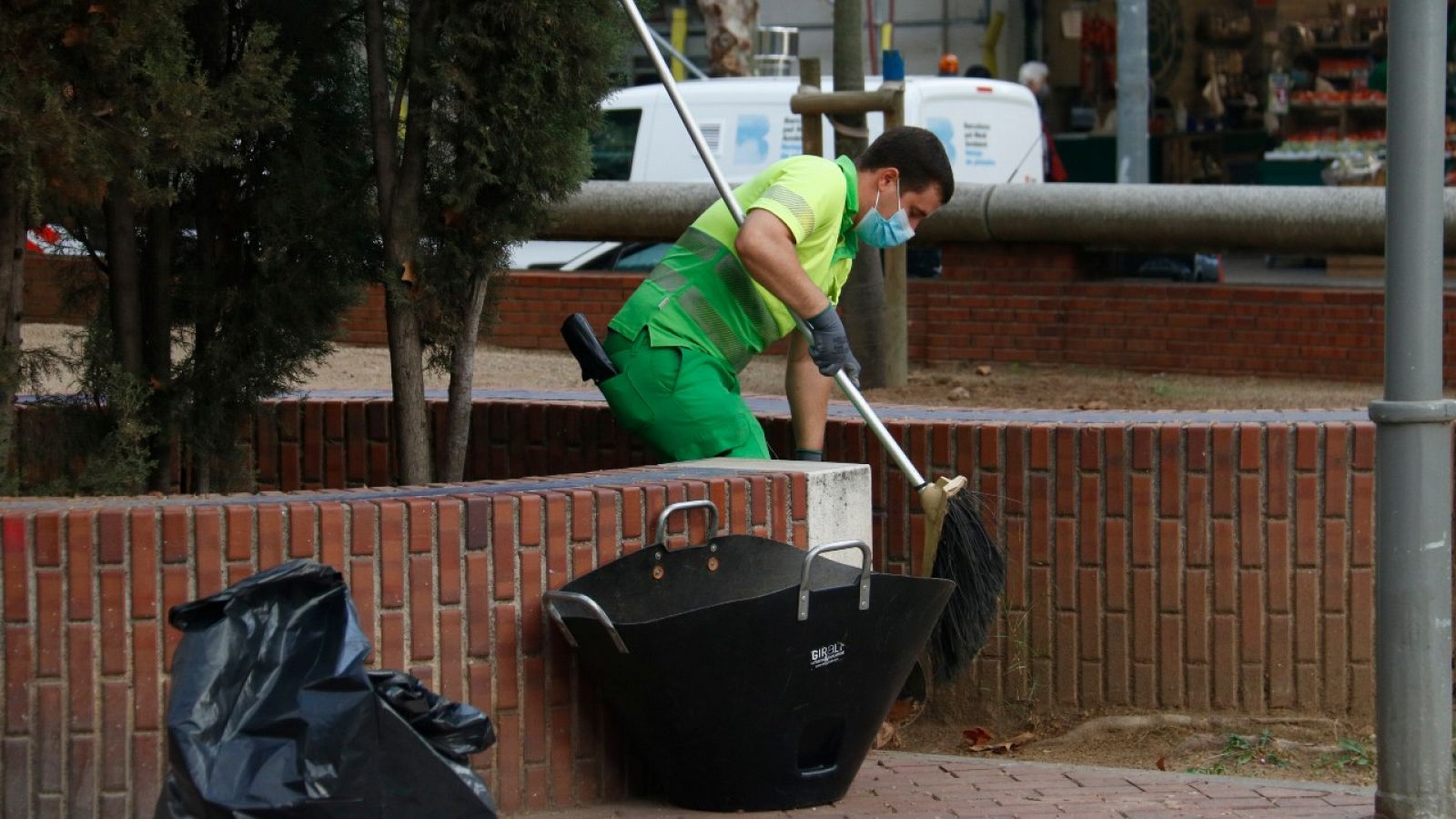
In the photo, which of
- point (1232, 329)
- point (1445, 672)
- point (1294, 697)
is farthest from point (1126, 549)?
point (1232, 329)

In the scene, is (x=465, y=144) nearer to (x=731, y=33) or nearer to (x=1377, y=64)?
(x=731, y=33)

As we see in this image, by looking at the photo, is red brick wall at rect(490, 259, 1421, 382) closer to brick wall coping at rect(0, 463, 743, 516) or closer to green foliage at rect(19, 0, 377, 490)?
green foliage at rect(19, 0, 377, 490)

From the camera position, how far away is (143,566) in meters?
3.46

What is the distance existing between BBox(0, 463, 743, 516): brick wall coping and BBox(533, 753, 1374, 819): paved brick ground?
69cm

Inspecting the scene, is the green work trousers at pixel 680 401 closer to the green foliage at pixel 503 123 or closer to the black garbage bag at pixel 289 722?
the green foliage at pixel 503 123

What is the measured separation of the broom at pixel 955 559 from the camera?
436 centimetres

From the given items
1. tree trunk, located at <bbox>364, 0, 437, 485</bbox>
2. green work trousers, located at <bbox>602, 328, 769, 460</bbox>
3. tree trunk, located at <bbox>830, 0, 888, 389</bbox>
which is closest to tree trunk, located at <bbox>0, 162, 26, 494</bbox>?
tree trunk, located at <bbox>364, 0, 437, 485</bbox>

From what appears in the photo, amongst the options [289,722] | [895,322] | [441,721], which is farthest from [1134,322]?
[289,722]

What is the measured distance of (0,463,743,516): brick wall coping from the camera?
141 inches

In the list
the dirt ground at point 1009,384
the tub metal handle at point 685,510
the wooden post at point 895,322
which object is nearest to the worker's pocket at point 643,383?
the tub metal handle at point 685,510

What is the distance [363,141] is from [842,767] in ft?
7.24

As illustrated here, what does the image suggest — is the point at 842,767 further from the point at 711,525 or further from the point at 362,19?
the point at 362,19

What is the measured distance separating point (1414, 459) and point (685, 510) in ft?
4.94

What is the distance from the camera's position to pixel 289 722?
2.91 m
